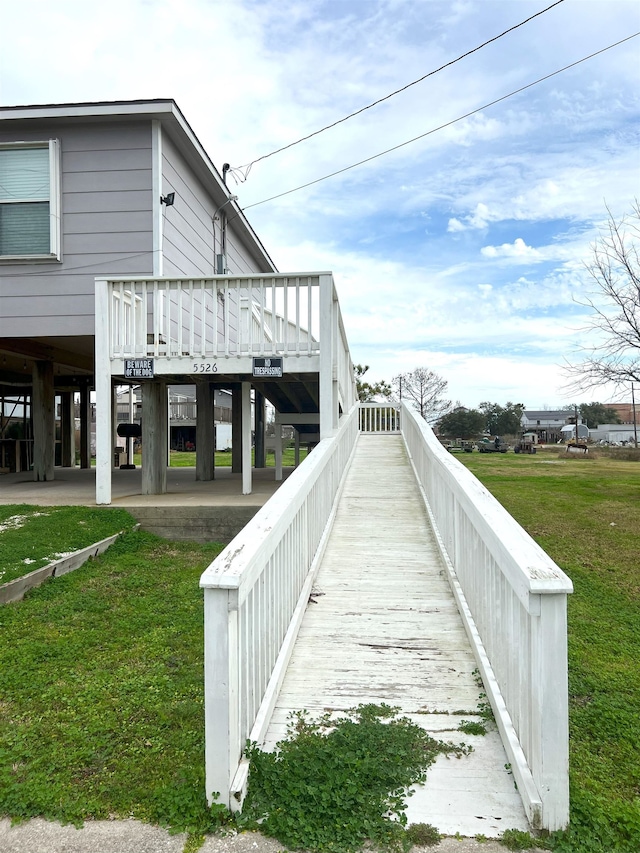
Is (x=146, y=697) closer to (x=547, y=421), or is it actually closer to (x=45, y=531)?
(x=45, y=531)

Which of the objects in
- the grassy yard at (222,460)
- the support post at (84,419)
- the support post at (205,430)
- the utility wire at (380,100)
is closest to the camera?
the utility wire at (380,100)

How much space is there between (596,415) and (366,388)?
36.9 m

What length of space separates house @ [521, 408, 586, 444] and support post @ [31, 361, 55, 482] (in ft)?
186

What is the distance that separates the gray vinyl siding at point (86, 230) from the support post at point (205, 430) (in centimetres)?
221

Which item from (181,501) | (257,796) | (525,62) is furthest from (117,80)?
(257,796)

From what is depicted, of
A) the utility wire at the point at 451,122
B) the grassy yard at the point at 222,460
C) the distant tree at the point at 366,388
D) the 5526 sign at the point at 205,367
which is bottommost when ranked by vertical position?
the grassy yard at the point at 222,460

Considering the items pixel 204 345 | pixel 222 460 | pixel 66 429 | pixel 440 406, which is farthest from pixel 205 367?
pixel 440 406

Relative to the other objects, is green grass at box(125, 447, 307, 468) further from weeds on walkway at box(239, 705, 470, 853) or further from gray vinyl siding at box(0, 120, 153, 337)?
weeds on walkway at box(239, 705, 470, 853)

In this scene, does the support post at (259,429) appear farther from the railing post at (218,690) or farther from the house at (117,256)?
the railing post at (218,690)

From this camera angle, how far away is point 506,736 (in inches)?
91.5

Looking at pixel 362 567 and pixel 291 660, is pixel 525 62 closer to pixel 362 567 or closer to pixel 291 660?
pixel 362 567

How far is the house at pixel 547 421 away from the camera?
61.9 meters

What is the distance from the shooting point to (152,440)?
7547 mm

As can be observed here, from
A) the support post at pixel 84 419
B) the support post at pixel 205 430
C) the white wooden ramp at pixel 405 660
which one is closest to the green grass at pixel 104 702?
the white wooden ramp at pixel 405 660
